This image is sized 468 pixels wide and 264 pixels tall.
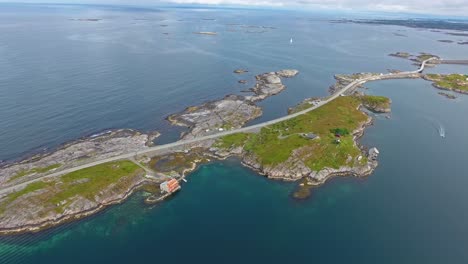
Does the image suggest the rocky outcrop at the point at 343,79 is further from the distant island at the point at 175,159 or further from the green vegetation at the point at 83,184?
the green vegetation at the point at 83,184

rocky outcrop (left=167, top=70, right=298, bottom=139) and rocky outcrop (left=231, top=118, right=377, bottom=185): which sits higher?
rocky outcrop (left=167, top=70, right=298, bottom=139)

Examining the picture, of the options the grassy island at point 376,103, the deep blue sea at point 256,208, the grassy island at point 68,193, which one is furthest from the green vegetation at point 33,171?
the grassy island at point 376,103

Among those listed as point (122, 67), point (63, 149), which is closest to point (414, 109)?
point (63, 149)

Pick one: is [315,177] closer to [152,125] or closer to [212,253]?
[212,253]

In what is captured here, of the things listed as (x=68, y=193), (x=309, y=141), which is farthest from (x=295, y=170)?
(x=68, y=193)

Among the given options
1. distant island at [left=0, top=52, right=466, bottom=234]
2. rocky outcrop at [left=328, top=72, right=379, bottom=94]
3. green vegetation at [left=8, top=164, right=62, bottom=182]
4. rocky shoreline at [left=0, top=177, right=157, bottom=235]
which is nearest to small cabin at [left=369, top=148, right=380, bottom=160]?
distant island at [left=0, top=52, right=466, bottom=234]

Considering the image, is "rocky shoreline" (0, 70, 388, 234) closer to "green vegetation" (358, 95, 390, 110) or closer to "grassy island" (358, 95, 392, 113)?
"grassy island" (358, 95, 392, 113)
